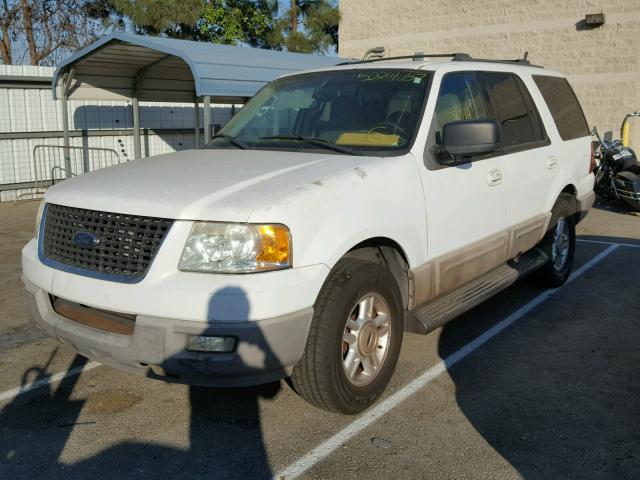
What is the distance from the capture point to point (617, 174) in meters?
12.3

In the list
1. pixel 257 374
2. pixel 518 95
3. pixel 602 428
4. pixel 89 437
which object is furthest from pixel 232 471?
pixel 518 95

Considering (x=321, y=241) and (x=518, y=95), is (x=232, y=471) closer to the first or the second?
(x=321, y=241)

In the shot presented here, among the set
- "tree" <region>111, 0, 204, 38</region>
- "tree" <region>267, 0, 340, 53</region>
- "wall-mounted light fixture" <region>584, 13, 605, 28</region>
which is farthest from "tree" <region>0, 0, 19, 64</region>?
"wall-mounted light fixture" <region>584, 13, 605, 28</region>

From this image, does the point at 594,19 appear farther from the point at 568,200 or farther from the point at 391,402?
the point at 391,402

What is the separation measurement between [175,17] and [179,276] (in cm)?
2018

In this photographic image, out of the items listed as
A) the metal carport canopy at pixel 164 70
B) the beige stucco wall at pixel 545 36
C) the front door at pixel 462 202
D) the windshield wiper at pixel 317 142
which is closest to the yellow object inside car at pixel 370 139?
the windshield wiper at pixel 317 142

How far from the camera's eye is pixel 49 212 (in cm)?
380

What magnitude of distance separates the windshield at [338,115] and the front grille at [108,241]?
136 cm

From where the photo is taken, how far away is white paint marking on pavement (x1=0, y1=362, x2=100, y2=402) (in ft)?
13.4

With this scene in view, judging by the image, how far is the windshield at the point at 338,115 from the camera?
4277mm

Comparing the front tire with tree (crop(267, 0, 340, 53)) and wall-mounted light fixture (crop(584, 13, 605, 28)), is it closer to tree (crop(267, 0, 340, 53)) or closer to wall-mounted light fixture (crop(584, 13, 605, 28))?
wall-mounted light fixture (crop(584, 13, 605, 28))

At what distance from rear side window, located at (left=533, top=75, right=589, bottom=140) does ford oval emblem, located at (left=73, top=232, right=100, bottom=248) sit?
4198 mm

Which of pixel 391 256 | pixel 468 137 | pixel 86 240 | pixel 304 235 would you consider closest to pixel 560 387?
pixel 391 256

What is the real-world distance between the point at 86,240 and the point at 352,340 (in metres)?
1.52
